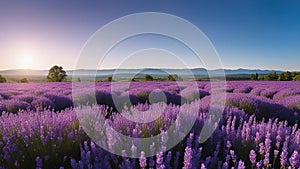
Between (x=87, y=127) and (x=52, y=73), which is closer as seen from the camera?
(x=87, y=127)

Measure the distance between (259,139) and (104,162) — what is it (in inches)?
57.5

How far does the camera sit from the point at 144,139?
8.78 feet

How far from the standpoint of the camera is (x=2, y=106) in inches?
265

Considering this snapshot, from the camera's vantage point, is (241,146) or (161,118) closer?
(241,146)

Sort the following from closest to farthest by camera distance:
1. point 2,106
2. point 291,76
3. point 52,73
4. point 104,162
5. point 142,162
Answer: point 142,162 → point 104,162 → point 2,106 → point 291,76 → point 52,73

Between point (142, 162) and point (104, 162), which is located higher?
point (142, 162)

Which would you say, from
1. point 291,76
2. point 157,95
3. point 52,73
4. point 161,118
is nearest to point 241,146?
point 161,118

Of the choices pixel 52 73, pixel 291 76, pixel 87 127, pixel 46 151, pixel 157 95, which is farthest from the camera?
pixel 52 73

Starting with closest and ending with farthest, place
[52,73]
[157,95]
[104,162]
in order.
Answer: [104,162], [157,95], [52,73]

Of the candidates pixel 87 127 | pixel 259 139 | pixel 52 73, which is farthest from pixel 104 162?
pixel 52 73

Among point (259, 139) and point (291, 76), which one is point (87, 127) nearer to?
point (259, 139)

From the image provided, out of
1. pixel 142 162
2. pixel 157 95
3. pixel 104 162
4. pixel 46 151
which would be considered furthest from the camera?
pixel 157 95

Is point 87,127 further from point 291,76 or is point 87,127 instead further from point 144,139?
point 291,76

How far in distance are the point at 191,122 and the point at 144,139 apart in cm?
77
